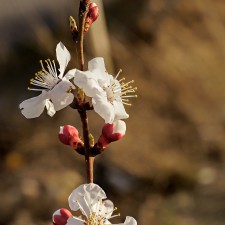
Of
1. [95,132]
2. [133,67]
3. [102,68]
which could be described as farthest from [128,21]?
[102,68]

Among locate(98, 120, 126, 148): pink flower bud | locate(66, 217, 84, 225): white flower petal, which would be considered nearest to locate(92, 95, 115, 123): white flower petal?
locate(98, 120, 126, 148): pink flower bud

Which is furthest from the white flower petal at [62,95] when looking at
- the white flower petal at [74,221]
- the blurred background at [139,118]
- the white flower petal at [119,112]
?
the blurred background at [139,118]

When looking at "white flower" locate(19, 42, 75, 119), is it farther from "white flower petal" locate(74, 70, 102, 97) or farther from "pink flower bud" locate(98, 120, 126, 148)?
"pink flower bud" locate(98, 120, 126, 148)

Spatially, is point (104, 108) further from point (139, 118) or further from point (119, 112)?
point (139, 118)

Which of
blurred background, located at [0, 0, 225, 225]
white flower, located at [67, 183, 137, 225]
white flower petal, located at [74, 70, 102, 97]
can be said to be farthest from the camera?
blurred background, located at [0, 0, 225, 225]

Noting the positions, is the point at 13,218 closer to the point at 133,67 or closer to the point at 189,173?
the point at 189,173
